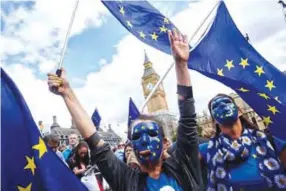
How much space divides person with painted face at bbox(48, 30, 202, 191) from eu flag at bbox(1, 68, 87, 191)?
352 millimetres

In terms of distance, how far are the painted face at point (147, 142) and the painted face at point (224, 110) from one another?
82 centimetres

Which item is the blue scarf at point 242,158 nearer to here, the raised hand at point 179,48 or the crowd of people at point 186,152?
the crowd of people at point 186,152

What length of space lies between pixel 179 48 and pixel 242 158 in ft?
3.35

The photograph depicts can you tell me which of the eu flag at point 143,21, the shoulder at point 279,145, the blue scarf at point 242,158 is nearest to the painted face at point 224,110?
the blue scarf at point 242,158

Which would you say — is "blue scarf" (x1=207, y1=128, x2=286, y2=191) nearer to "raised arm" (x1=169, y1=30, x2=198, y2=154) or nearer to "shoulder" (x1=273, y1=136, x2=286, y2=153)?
"shoulder" (x1=273, y1=136, x2=286, y2=153)

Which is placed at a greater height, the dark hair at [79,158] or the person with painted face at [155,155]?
the dark hair at [79,158]

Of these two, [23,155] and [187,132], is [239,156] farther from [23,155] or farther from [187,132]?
[23,155]

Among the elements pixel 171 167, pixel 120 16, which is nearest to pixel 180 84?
pixel 171 167

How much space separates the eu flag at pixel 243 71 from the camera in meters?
4.36

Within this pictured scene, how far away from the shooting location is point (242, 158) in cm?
289

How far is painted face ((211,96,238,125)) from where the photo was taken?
122 inches

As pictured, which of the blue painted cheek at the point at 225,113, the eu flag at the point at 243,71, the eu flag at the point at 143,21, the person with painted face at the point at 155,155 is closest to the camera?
the person with painted face at the point at 155,155

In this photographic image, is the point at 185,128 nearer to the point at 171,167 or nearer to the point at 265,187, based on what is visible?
the point at 171,167

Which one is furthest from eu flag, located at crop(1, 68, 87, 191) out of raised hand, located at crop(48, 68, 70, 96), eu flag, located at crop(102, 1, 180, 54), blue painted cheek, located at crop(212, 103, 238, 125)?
eu flag, located at crop(102, 1, 180, 54)
